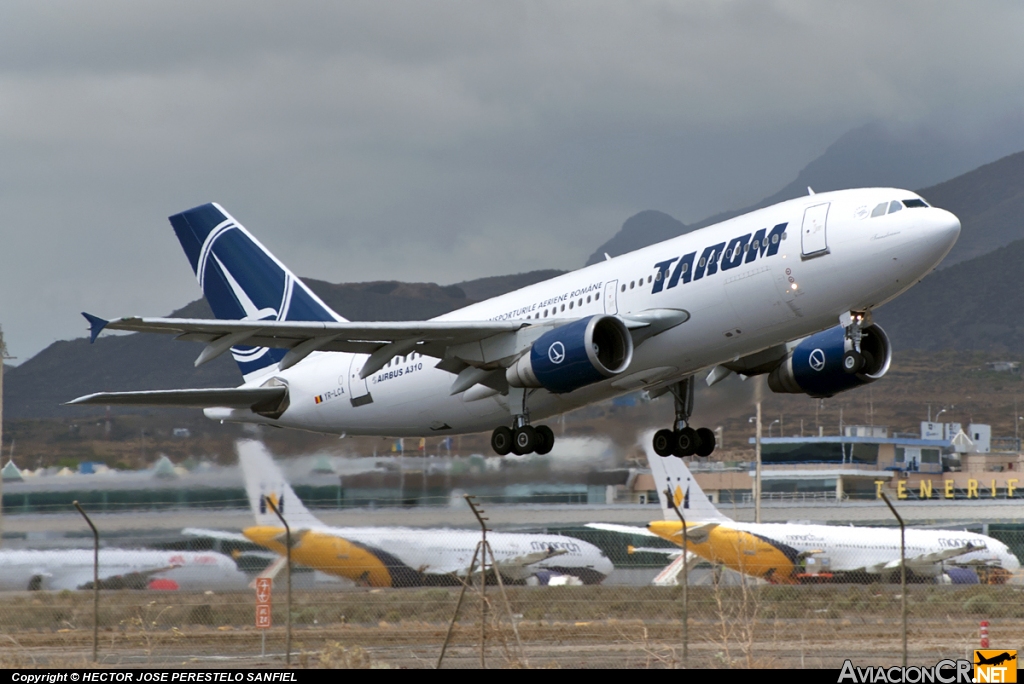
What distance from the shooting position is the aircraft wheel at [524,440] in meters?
28.9

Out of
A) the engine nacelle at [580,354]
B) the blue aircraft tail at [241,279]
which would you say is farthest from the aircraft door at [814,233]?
the blue aircraft tail at [241,279]

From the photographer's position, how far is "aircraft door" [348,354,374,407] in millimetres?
32500

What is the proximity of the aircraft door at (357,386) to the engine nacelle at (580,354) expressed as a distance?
6466 mm

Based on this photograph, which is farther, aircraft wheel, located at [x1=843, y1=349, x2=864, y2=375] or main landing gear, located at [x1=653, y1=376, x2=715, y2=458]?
main landing gear, located at [x1=653, y1=376, x2=715, y2=458]

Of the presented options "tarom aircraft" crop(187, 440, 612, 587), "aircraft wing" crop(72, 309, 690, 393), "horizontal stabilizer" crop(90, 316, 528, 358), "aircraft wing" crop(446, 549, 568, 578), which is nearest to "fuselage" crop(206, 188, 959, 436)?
"aircraft wing" crop(72, 309, 690, 393)

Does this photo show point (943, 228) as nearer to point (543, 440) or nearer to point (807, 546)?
point (543, 440)

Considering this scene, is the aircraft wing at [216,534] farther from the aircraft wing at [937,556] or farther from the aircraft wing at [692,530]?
the aircraft wing at [937,556]

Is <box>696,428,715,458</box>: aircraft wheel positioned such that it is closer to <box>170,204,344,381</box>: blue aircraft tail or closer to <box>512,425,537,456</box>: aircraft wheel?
<box>512,425,537,456</box>: aircraft wheel

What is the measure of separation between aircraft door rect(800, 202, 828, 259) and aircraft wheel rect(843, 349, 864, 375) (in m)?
3.42

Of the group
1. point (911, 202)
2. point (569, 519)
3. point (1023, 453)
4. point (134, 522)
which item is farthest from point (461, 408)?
point (1023, 453)

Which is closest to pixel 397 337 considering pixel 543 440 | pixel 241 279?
pixel 543 440

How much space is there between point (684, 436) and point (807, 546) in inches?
351

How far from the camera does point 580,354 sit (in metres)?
26.2

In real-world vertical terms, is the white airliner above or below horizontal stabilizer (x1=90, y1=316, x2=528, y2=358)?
below
